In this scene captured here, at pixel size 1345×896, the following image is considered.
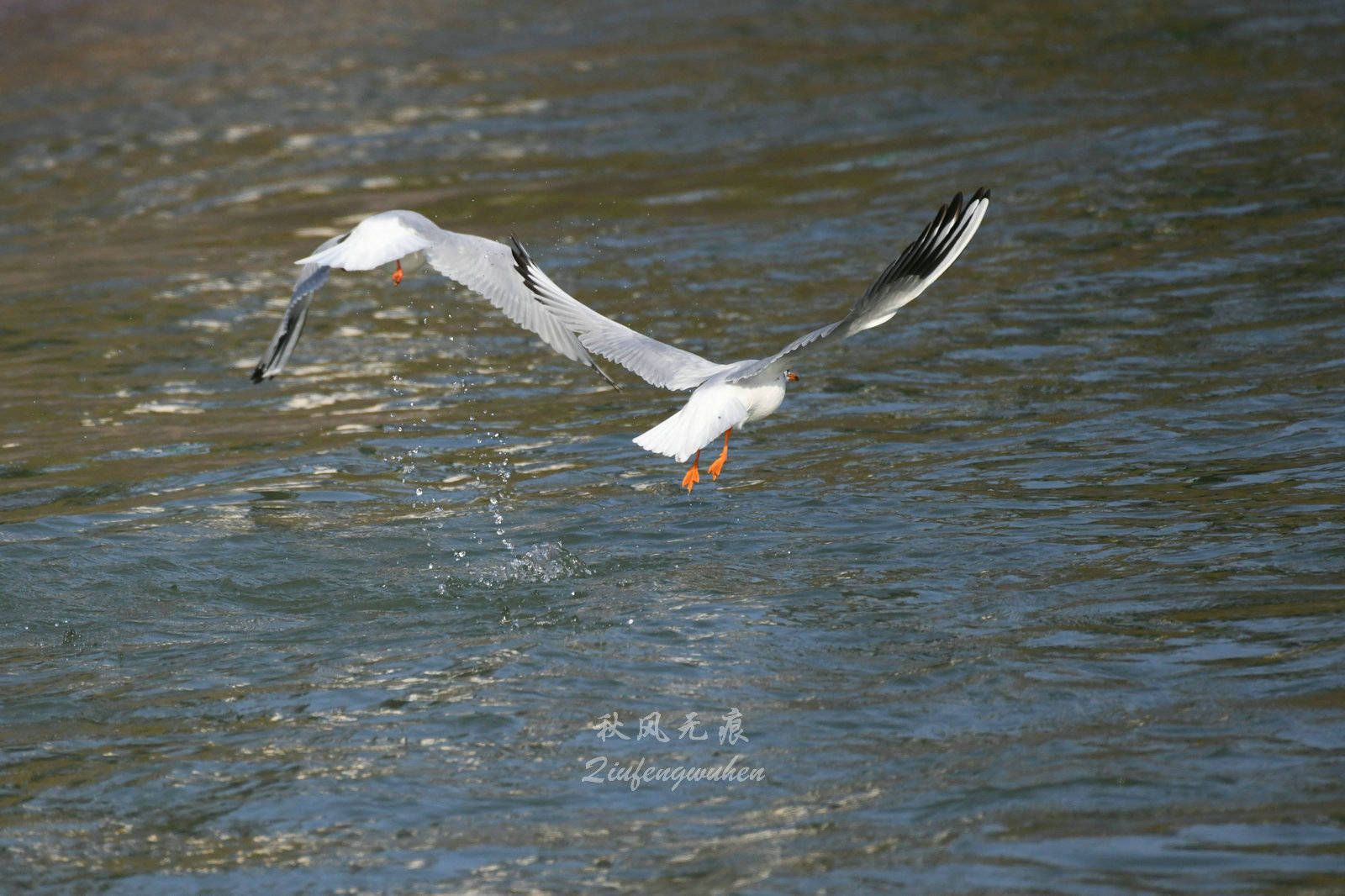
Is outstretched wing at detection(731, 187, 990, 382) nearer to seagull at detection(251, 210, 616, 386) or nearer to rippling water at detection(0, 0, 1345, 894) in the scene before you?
rippling water at detection(0, 0, 1345, 894)

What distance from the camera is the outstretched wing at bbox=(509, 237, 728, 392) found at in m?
8.78

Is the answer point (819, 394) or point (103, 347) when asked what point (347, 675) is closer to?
point (819, 394)

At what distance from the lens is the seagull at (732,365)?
717cm

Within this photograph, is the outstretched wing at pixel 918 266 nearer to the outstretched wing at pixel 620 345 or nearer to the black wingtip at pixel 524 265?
the outstretched wing at pixel 620 345

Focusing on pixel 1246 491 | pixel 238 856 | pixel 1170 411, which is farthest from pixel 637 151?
pixel 238 856

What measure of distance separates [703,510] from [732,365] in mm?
1043

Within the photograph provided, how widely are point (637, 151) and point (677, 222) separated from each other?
2.88 metres

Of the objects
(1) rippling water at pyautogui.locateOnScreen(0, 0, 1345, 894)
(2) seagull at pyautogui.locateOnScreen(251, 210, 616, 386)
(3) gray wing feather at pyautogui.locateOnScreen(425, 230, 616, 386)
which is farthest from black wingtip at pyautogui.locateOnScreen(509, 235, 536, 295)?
(1) rippling water at pyautogui.locateOnScreen(0, 0, 1345, 894)

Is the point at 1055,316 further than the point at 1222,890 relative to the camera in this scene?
Yes

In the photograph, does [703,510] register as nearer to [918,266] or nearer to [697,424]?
[697,424]

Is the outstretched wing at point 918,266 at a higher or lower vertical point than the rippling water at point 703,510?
higher

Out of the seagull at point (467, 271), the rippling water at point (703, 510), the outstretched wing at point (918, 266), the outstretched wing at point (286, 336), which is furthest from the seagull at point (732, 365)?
the outstretched wing at point (286, 336)

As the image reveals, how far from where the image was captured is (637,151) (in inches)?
725

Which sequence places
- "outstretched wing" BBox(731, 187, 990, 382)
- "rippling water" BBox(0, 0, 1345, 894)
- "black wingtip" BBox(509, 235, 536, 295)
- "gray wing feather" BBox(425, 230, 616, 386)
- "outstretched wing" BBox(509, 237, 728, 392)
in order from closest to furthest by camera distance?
"rippling water" BBox(0, 0, 1345, 894), "outstretched wing" BBox(731, 187, 990, 382), "outstretched wing" BBox(509, 237, 728, 392), "black wingtip" BBox(509, 235, 536, 295), "gray wing feather" BBox(425, 230, 616, 386)
